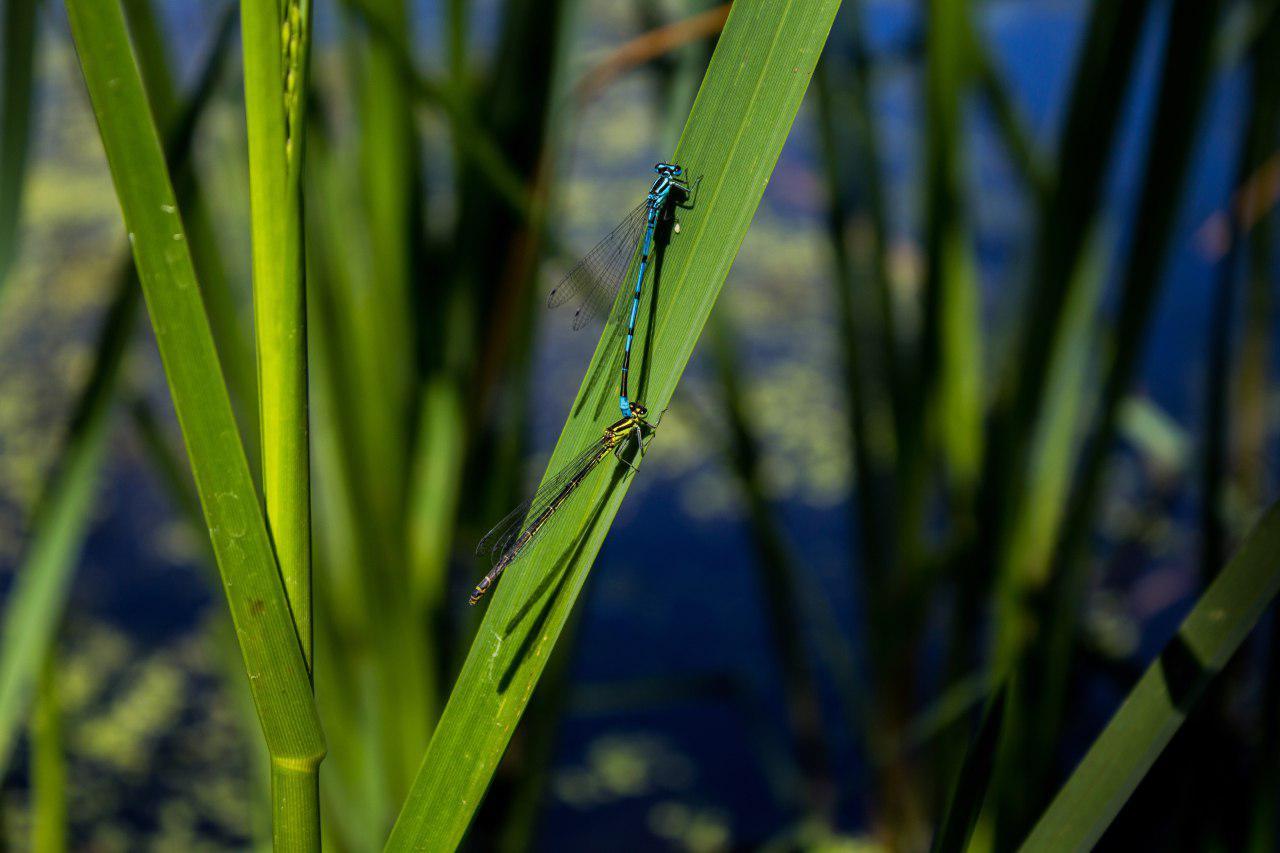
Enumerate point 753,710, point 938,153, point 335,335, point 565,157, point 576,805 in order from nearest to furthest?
point 938,153 < point 335,335 < point 565,157 < point 753,710 < point 576,805

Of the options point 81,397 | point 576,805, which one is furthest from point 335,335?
point 576,805

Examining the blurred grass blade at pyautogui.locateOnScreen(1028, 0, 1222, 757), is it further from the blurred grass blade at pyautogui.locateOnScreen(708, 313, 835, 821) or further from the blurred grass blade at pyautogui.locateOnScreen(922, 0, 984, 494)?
the blurred grass blade at pyautogui.locateOnScreen(708, 313, 835, 821)

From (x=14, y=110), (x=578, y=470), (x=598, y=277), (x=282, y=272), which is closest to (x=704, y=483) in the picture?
(x=598, y=277)

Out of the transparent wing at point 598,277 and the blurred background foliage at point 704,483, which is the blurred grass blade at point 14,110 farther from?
the transparent wing at point 598,277

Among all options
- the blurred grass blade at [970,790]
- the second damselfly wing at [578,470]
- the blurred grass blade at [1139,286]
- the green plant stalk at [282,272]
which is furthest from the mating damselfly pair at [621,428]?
the blurred grass blade at [1139,286]

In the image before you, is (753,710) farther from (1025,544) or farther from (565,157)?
(565,157)

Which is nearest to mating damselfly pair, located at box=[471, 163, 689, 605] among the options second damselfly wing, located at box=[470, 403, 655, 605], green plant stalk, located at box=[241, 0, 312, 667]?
second damselfly wing, located at box=[470, 403, 655, 605]
